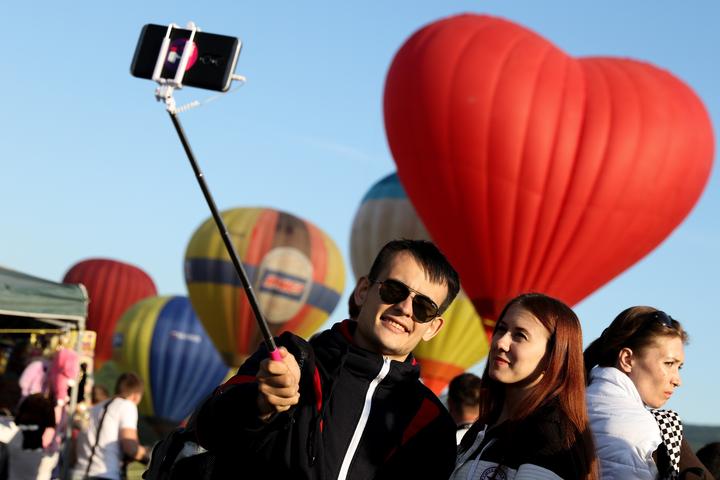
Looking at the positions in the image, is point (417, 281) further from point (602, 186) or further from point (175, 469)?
point (602, 186)

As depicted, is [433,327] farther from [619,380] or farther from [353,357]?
[619,380]

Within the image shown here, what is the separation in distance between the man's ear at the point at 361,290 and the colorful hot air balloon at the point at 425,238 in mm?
21518

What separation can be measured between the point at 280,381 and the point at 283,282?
26.8 metres

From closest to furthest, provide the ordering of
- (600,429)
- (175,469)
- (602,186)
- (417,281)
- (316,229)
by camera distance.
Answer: (175,469) → (417,281) → (600,429) → (602,186) → (316,229)

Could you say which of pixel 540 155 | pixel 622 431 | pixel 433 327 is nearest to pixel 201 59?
pixel 433 327

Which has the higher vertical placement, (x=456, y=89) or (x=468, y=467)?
(x=456, y=89)

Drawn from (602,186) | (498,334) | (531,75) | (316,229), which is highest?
(531,75)

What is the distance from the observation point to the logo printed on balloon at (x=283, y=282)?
29.0 meters

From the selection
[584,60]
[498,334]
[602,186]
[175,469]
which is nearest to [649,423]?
[498,334]

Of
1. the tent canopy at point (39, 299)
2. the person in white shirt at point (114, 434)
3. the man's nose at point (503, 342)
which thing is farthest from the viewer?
the tent canopy at point (39, 299)

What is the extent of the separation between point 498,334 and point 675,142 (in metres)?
15.0

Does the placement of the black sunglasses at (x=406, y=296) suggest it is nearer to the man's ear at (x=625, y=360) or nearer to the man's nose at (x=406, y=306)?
the man's nose at (x=406, y=306)

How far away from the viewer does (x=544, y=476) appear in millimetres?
2785

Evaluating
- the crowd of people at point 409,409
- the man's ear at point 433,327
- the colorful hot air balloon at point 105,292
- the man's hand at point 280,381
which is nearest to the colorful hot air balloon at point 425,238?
the colorful hot air balloon at point 105,292
